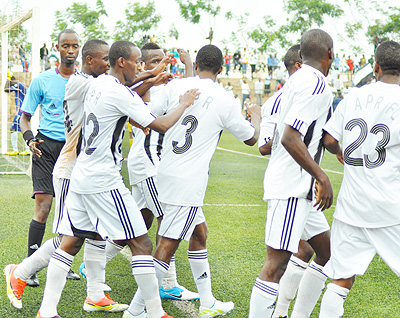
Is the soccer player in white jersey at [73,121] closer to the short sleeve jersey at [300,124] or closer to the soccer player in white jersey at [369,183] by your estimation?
the short sleeve jersey at [300,124]

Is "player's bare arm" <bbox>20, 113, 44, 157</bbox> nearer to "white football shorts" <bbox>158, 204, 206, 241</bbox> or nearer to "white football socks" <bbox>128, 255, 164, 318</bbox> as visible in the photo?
"white football shorts" <bbox>158, 204, 206, 241</bbox>

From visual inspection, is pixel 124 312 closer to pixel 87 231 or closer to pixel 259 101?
pixel 87 231

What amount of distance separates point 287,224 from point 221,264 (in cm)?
258

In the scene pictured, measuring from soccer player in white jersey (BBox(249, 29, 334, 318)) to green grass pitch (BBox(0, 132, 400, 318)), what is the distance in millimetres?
1127

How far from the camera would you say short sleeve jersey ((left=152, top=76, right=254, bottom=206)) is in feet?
13.7

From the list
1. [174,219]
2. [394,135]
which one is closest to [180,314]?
[174,219]

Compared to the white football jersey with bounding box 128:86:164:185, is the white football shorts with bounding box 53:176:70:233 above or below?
below

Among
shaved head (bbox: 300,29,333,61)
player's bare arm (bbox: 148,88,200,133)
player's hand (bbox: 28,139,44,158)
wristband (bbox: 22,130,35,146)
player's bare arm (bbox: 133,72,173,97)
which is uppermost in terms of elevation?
shaved head (bbox: 300,29,333,61)

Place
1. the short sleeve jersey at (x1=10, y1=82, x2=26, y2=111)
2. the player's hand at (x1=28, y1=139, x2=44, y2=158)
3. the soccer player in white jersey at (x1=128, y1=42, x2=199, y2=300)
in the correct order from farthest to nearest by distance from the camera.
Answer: the short sleeve jersey at (x1=10, y1=82, x2=26, y2=111) < the player's hand at (x1=28, y1=139, x2=44, y2=158) < the soccer player in white jersey at (x1=128, y1=42, x2=199, y2=300)

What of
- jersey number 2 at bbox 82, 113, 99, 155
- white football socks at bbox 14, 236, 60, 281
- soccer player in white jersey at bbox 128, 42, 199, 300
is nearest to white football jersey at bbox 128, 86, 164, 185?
soccer player in white jersey at bbox 128, 42, 199, 300

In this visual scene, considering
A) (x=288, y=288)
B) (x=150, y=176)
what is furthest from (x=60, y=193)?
(x=288, y=288)

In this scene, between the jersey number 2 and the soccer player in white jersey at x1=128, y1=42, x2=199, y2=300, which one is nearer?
the jersey number 2

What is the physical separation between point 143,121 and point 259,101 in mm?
29790

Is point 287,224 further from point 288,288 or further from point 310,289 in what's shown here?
point 288,288
